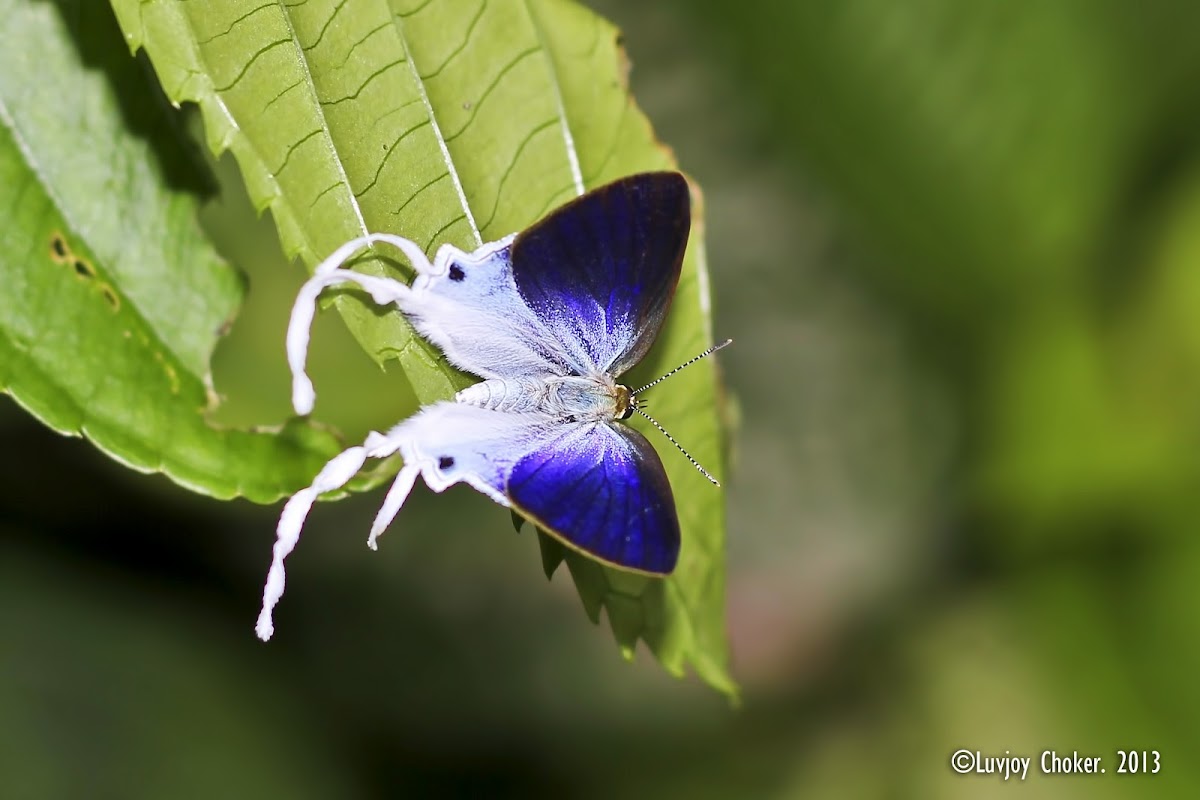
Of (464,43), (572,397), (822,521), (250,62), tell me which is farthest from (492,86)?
(822,521)

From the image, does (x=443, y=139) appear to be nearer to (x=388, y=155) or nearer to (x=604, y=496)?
(x=388, y=155)

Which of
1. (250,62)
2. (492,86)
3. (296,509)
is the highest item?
(492,86)

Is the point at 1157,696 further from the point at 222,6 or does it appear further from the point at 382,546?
the point at 222,6

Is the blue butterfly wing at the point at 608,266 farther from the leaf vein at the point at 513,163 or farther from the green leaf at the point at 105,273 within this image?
the green leaf at the point at 105,273

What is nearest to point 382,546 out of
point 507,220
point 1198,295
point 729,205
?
point 729,205

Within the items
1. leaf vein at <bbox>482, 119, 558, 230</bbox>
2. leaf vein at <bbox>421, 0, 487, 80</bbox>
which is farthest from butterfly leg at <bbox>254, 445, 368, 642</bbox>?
leaf vein at <bbox>421, 0, 487, 80</bbox>
